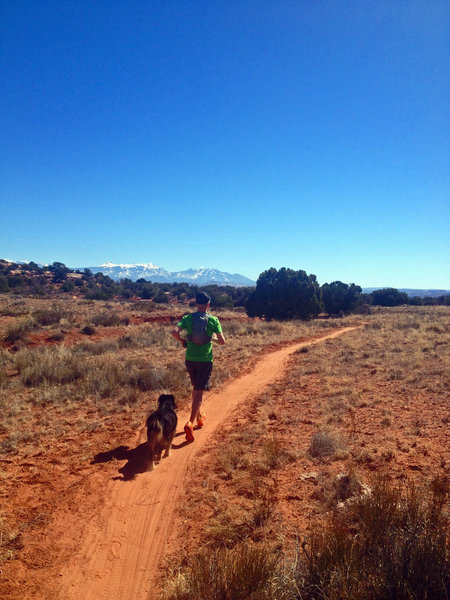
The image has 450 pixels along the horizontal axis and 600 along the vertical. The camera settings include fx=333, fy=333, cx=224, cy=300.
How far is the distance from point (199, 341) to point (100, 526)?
2910 mm

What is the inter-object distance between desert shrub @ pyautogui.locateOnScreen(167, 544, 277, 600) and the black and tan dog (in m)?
2.19

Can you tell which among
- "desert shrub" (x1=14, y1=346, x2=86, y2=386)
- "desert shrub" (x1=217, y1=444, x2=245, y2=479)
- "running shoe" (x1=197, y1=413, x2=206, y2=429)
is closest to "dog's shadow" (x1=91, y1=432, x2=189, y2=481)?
"running shoe" (x1=197, y1=413, x2=206, y2=429)

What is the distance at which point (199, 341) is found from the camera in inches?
229

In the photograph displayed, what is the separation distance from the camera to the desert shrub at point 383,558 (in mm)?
2178

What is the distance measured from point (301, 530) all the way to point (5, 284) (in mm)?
54040

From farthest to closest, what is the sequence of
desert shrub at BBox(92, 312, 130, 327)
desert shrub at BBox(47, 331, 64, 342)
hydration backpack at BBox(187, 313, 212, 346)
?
1. desert shrub at BBox(92, 312, 130, 327)
2. desert shrub at BBox(47, 331, 64, 342)
3. hydration backpack at BBox(187, 313, 212, 346)

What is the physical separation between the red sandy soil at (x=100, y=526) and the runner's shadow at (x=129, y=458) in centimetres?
1

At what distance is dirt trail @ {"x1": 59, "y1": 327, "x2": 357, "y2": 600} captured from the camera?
298 cm

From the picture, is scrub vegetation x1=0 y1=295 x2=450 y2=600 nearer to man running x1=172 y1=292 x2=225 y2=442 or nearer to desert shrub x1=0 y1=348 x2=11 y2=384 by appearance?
desert shrub x1=0 y1=348 x2=11 y2=384

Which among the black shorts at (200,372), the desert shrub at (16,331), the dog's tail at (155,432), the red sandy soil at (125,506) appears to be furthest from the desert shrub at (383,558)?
the desert shrub at (16,331)

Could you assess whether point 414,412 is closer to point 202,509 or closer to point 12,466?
point 202,509

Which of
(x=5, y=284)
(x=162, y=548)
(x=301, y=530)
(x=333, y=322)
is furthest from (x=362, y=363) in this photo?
(x=5, y=284)

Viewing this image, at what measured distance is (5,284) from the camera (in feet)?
154

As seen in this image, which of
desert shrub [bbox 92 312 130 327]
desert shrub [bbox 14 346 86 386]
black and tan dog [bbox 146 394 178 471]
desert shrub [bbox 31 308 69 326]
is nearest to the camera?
black and tan dog [bbox 146 394 178 471]
